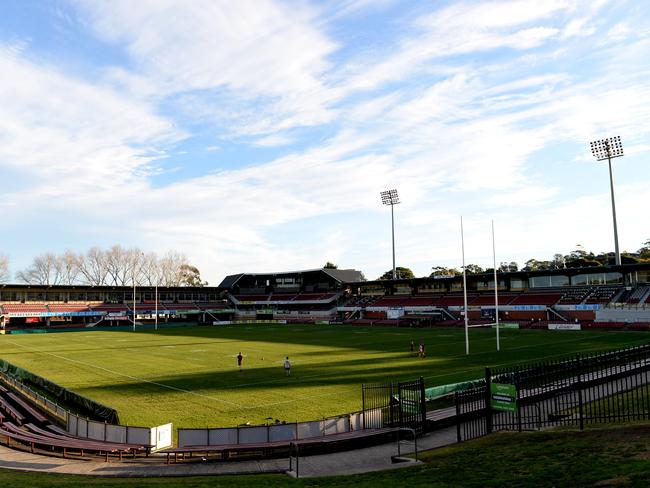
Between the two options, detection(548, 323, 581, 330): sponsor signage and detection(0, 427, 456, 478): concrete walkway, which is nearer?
detection(0, 427, 456, 478): concrete walkway

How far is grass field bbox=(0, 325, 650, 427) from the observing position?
27031mm

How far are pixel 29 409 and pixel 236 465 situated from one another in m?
16.4

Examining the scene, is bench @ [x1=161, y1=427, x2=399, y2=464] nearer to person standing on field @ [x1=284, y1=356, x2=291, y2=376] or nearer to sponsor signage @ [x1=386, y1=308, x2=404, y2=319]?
person standing on field @ [x1=284, y1=356, x2=291, y2=376]

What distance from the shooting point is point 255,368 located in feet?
135

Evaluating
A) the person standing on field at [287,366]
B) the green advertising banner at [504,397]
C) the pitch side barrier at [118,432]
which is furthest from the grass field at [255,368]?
the green advertising banner at [504,397]

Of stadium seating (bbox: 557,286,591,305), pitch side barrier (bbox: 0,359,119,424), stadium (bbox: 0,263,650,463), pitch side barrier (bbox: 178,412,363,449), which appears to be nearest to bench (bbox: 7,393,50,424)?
stadium (bbox: 0,263,650,463)

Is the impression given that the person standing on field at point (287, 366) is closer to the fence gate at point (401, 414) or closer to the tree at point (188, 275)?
the fence gate at point (401, 414)

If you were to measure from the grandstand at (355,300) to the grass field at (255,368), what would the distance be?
15.6m

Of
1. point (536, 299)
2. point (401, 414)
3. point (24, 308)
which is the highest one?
point (24, 308)

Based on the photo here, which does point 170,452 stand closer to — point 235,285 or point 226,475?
point 226,475

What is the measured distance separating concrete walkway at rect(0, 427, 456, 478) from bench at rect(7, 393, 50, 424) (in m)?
6.83

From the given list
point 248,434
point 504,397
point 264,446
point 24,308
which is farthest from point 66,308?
point 504,397

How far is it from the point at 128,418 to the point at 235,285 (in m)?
115

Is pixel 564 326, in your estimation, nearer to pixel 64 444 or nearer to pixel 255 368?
pixel 255 368
